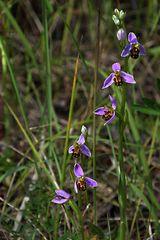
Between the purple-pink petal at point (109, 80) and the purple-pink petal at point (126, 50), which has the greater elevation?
the purple-pink petal at point (126, 50)

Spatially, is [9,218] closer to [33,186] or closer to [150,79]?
[33,186]

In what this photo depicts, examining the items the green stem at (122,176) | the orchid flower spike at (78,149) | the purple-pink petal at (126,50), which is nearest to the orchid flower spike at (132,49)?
the purple-pink petal at (126,50)

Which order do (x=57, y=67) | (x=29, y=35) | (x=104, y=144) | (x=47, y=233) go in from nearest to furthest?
(x=47, y=233), (x=104, y=144), (x=57, y=67), (x=29, y=35)

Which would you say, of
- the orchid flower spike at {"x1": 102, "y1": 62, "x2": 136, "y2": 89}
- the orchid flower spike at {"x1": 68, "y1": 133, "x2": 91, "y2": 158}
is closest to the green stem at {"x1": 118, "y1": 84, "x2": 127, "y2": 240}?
the orchid flower spike at {"x1": 102, "y1": 62, "x2": 136, "y2": 89}

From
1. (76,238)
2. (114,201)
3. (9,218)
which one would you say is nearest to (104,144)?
(114,201)

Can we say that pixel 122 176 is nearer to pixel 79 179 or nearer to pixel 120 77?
pixel 79 179

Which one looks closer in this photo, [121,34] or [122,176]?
[121,34]

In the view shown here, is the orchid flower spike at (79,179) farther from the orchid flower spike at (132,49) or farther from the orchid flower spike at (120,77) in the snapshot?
the orchid flower spike at (132,49)

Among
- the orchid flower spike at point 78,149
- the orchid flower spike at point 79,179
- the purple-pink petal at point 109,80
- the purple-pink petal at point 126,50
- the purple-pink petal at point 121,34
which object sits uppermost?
the purple-pink petal at point 121,34

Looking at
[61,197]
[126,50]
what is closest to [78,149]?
[61,197]
